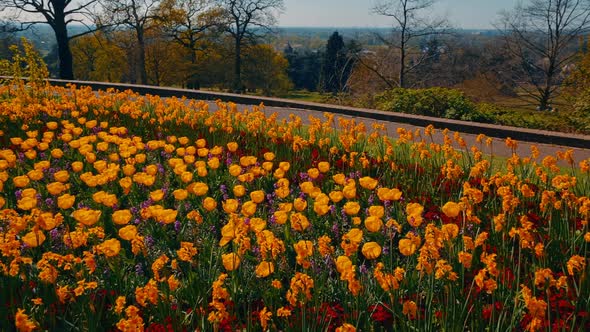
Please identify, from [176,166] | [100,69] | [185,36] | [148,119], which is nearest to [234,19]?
[185,36]

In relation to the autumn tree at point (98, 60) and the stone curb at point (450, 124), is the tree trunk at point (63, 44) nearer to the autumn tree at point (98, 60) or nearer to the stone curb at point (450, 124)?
the stone curb at point (450, 124)

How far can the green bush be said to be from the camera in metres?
10.9

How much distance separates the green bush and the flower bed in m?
5.47

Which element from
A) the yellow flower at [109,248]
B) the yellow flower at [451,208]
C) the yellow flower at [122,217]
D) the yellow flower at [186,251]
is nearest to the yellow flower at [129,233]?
the yellow flower at [109,248]

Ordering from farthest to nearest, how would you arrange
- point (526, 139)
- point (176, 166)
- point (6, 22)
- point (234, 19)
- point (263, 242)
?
point (234, 19), point (6, 22), point (526, 139), point (176, 166), point (263, 242)

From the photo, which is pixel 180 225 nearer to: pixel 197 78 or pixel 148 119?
pixel 148 119

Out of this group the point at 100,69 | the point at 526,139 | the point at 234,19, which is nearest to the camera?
the point at 526,139

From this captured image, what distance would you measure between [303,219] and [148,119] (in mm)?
5282

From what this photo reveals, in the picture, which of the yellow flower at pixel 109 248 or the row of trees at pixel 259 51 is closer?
the yellow flower at pixel 109 248

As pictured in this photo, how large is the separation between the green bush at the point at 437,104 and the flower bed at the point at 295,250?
5.47 meters

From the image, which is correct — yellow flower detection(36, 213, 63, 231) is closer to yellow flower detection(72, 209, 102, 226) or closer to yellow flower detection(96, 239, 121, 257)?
yellow flower detection(72, 209, 102, 226)

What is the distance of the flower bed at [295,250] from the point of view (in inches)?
98.6

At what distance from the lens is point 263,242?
268 centimetres

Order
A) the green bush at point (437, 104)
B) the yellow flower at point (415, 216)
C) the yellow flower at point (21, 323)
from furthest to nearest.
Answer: the green bush at point (437, 104), the yellow flower at point (415, 216), the yellow flower at point (21, 323)
